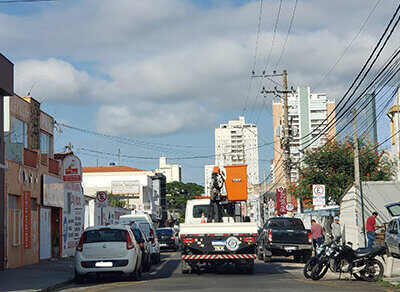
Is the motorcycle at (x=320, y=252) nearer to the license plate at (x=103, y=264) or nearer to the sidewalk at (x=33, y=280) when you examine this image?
the license plate at (x=103, y=264)

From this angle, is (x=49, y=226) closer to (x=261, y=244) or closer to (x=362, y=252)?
(x=261, y=244)

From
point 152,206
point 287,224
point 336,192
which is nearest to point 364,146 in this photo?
point 336,192

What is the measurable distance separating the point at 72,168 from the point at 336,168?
1890cm

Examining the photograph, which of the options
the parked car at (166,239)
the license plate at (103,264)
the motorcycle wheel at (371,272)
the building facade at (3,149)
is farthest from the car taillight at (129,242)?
the parked car at (166,239)

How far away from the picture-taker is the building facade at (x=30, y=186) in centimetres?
2616

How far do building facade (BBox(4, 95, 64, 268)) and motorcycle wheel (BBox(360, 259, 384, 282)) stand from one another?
1358 centimetres

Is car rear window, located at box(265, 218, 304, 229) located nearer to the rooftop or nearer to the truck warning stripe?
the truck warning stripe

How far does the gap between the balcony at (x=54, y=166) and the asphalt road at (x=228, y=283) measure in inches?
515

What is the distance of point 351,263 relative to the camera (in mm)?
17578

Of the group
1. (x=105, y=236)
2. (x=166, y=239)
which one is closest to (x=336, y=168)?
(x=166, y=239)

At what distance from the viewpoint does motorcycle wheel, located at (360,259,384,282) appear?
17578 millimetres

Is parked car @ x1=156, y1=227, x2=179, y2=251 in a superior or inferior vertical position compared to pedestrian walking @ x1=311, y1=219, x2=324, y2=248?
inferior

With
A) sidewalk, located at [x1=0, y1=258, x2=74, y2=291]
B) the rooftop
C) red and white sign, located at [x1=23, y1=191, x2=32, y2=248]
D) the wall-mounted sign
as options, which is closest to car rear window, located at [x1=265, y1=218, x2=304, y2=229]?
sidewalk, located at [x1=0, y1=258, x2=74, y2=291]

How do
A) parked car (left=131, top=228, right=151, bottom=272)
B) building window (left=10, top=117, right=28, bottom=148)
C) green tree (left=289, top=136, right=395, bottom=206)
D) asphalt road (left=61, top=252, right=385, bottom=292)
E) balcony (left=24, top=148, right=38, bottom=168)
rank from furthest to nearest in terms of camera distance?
green tree (left=289, top=136, right=395, bottom=206)
balcony (left=24, top=148, right=38, bottom=168)
building window (left=10, top=117, right=28, bottom=148)
parked car (left=131, top=228, right=151, bottom=272)
asphalt road (left=61, top=252, right=385, bottom=292)
